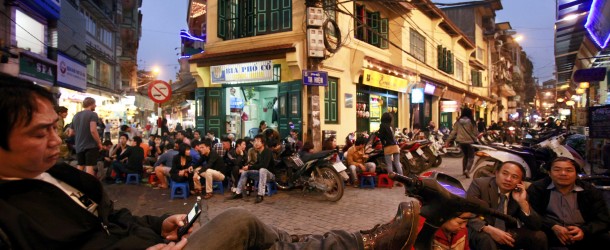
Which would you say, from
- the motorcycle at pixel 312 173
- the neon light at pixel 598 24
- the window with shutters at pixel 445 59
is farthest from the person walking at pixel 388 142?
the window with shutters at pixel 445 59

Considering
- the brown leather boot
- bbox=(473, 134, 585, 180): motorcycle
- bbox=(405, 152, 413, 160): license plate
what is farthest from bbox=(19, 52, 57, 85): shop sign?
the brown leather boot

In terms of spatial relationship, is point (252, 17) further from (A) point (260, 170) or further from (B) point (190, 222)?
(B) point (190, 222)

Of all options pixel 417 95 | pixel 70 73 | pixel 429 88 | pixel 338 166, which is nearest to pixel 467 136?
pixel 338 166

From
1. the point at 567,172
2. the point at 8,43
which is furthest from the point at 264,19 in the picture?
the point at 567,172


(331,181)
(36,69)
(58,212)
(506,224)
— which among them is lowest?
(331,181)

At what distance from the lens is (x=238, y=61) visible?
12.4 metres

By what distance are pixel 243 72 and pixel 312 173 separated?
6754 mm

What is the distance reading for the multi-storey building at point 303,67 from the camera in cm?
1161

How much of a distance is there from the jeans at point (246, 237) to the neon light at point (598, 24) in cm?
877

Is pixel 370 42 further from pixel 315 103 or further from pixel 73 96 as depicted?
pixel 73 96

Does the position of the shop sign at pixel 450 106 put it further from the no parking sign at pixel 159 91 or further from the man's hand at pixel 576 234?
the man's hand at pixel 576 234

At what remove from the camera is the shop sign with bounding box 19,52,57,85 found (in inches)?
509

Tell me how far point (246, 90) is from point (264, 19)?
316 centimetres

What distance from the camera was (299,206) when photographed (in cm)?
622
